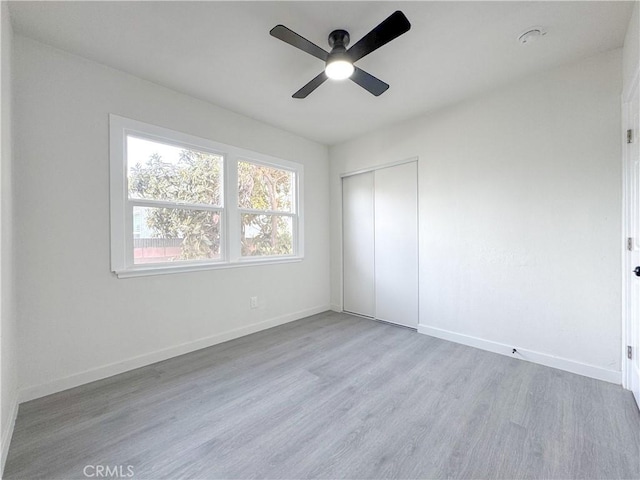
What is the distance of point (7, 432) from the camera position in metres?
1.58

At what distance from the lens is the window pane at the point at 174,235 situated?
2535 mm

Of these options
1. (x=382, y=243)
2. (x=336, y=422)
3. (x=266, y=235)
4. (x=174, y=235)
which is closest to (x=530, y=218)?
(x=382, y=243)

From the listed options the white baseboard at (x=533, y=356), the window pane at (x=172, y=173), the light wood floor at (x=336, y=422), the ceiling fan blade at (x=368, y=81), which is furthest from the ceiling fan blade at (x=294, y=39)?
the white baseboard at (x=533, y=356)

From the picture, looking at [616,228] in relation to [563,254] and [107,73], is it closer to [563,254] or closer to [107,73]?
[563,254]

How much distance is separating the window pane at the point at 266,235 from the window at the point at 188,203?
0.04ft

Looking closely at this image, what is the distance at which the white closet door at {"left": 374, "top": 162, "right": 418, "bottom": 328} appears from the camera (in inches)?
137

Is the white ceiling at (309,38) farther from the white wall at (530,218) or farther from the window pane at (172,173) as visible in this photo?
the window pane at (172,173)

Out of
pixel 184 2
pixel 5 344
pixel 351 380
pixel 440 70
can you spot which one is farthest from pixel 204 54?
pixel 351 380

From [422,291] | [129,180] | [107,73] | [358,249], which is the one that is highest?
[107,73]

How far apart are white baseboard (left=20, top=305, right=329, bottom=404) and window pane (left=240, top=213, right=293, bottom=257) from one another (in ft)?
2.91

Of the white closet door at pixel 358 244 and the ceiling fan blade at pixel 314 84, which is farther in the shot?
the white closet door at pixel 358 244

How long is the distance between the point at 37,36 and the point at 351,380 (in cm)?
344

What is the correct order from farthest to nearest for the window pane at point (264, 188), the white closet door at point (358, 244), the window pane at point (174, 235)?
the white closet door at point (358, 244) → the window pane at point (264, 188) → the window pane at point (174, 235)

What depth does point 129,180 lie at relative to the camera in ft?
8.12
